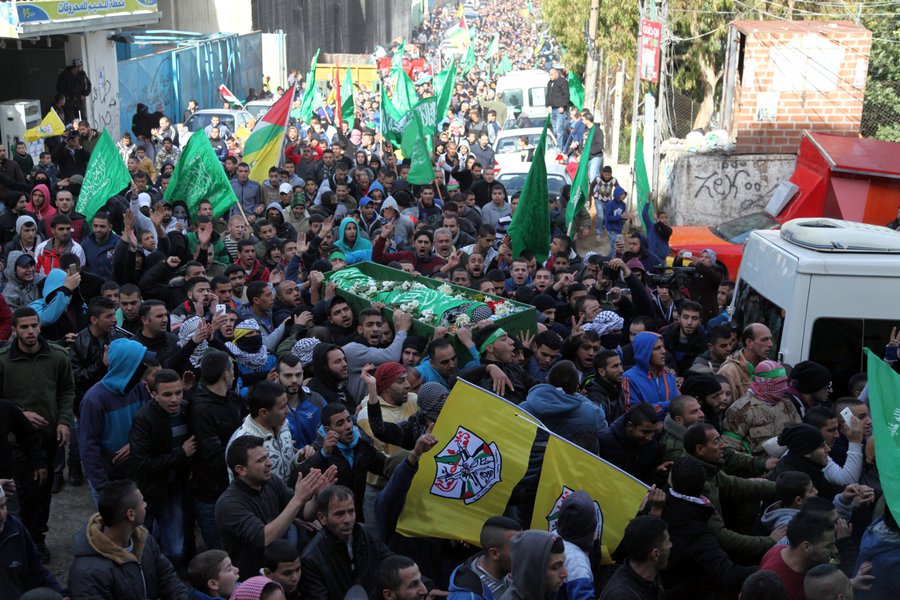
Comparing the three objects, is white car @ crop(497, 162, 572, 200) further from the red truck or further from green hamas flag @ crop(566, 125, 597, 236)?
the red truck

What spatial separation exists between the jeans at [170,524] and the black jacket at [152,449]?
0.70ft

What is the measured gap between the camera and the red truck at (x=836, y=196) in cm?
1421

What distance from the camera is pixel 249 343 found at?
7012mm

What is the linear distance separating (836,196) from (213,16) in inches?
1284

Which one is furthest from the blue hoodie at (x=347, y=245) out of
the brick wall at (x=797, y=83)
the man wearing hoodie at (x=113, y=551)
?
the brick wall at (x=797, y=83)

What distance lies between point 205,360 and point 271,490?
3.75 ft

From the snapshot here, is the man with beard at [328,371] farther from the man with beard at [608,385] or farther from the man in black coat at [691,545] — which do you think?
the man in black coat at [691,545]

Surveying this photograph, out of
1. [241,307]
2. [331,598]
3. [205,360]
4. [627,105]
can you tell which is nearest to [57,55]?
[627,105]

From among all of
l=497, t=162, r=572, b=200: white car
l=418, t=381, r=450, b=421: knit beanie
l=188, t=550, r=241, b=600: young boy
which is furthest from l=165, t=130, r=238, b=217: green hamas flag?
l=188, t=550, r=241, b=600: young boy

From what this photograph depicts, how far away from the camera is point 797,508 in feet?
17.4

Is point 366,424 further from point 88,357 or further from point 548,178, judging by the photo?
point 548,178

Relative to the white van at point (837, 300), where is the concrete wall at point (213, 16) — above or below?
above

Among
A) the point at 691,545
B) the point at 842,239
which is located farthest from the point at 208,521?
the point at 842,239

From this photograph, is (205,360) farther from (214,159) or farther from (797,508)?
(214,159)
